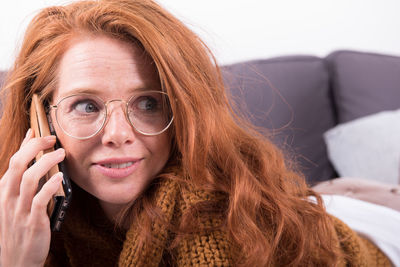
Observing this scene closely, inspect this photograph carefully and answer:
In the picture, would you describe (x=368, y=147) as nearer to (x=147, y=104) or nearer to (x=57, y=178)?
(x=147, y=104)

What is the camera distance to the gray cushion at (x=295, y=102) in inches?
64.6

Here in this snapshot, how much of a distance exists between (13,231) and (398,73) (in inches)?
67.8

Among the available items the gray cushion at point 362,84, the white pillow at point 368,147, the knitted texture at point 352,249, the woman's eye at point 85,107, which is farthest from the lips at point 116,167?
the gray cushion at point 362,84

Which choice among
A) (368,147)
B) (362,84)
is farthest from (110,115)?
(362,84)

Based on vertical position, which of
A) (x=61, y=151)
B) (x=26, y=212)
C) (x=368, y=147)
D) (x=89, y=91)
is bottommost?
(x=368, y=147)

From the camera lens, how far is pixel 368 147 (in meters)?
1.66

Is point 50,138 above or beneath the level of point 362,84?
above

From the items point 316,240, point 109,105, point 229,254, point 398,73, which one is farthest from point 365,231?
point 398,73

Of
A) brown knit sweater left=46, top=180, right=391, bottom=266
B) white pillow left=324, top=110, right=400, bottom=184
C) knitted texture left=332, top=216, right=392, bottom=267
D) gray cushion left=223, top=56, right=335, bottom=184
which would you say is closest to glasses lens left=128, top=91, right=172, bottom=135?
brown knit sweater left=46, top=180, right=391, bottom=266

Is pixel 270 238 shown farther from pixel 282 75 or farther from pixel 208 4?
pixel 208 4

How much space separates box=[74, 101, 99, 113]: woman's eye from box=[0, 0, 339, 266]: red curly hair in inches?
3.4

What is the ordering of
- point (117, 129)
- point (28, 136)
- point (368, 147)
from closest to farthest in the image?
1. point (117, 129)
2. point (28, 136)
3. point (368, 147)

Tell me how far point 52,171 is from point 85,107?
15 centimetres

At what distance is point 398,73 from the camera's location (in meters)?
1.90
